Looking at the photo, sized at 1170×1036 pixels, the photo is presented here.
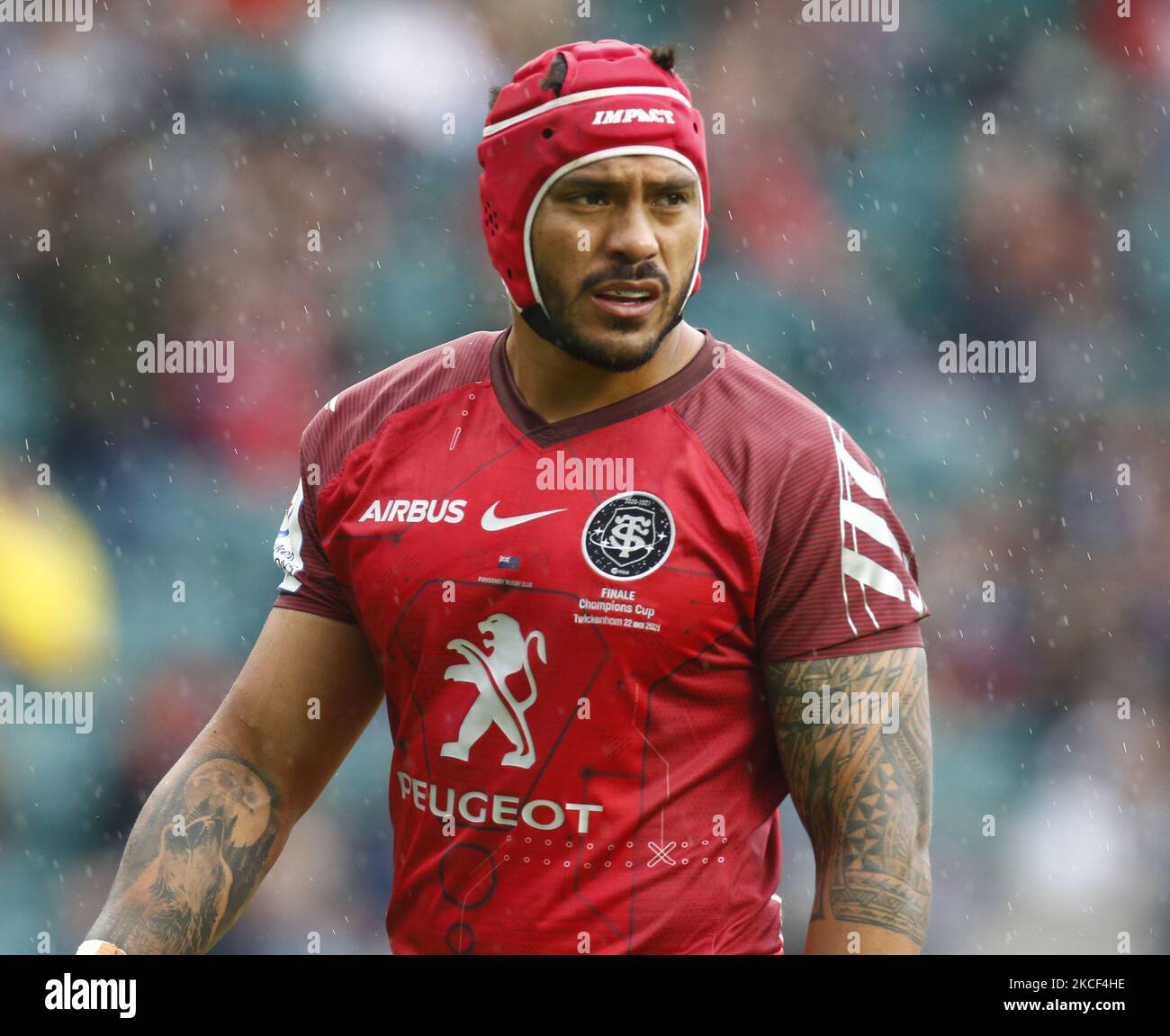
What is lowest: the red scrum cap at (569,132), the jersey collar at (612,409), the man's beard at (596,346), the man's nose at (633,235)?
the jersey collar at (612,409)

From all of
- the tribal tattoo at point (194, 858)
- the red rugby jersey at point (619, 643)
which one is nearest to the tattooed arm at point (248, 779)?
the tribal tattoo at point (194, 858)

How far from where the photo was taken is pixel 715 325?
6340 millimetres

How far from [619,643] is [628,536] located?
18 cm

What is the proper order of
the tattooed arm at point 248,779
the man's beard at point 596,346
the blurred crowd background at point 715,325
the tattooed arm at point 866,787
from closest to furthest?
the tattooed arm at point 866,787 → the man's beard at point 596,346 → the tattooed arm at point 248,779 → the blurred crowd background at point 715,325

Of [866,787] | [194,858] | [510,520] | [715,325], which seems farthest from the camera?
[715,325]

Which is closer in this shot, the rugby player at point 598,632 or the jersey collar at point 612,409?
the rugby player at point 598,632

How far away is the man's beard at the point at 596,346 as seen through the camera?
2689 millimetres

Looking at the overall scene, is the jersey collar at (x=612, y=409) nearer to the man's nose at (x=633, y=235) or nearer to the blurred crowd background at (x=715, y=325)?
the man's nose at (x=633, y=235)

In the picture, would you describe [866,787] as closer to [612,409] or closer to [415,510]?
[612,409]

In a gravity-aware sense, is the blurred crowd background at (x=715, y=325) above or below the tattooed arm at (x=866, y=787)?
above

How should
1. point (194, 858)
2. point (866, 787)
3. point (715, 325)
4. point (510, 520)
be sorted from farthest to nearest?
point (715, 325), point (194, 858), point (510, 520), point (866, 787)

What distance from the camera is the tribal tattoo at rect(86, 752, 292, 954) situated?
2.75 metres

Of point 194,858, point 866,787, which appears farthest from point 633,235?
point 194,858

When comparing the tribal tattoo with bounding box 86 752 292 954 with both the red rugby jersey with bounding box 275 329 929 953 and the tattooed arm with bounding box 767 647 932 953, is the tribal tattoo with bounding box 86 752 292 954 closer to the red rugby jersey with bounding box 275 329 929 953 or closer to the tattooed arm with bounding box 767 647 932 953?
the red rugby jersey with bounding box 275 329 929 953
